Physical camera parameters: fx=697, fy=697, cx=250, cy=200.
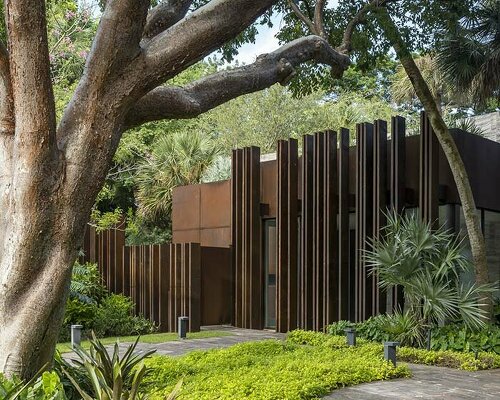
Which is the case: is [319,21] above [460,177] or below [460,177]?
above

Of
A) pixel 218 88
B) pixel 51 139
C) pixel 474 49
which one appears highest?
pixel 474 49

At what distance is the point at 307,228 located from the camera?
13.3 meters

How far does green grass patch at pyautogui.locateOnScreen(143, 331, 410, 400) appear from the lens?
21.3 feet

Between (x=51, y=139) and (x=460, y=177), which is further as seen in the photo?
(x=460, y=177)

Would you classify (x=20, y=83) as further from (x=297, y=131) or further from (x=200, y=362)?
(x=297, y=131)

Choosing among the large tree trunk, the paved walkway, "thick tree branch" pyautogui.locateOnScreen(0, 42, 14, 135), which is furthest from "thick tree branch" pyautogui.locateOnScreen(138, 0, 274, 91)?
the paved walkway

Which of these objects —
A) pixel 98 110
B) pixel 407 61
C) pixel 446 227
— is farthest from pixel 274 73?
pixel 446 227

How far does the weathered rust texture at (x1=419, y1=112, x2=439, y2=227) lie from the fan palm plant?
1518 mm

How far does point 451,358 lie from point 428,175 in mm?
3330

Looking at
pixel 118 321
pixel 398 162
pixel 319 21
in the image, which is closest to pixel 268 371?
pixel 319 21

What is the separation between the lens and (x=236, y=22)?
5887 mm

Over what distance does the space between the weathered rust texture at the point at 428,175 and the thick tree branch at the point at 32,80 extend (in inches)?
296

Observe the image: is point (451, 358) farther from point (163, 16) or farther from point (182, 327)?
point (163, 16)

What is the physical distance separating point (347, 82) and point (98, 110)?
10.6 m
